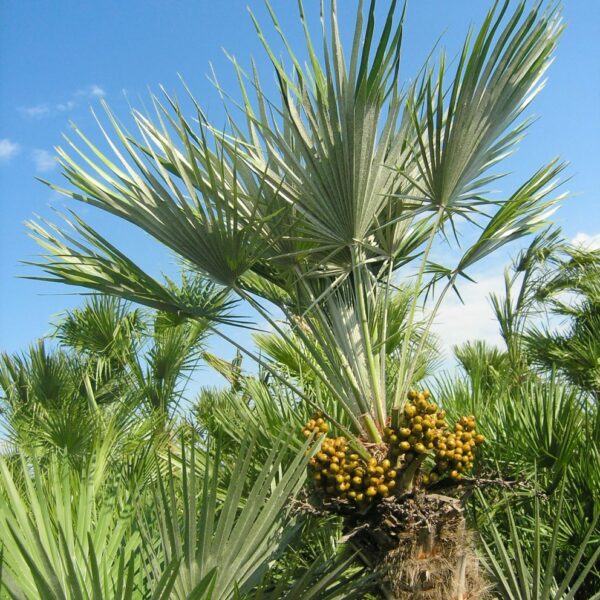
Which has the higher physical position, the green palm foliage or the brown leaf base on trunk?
the brown leaf base on trunk

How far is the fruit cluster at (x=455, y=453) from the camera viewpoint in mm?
2398

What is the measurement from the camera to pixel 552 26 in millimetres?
2619

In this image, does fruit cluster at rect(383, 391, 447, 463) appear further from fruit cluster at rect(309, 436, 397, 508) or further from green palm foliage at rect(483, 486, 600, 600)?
green palm foliage at rect(483, 486, 600, 600)

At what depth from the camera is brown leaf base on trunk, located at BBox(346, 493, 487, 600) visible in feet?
7.63

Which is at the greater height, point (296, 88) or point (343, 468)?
point (296, 88)

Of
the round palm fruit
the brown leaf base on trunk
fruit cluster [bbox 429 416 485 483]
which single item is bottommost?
the brown leaf base on trunk

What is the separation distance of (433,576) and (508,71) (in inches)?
78.9

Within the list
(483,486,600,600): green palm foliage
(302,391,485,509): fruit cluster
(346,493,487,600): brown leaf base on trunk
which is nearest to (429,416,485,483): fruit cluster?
(302,391,485,509): fruit cluster

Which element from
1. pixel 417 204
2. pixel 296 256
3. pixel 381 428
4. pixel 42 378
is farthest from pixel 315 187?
pixel 42 378

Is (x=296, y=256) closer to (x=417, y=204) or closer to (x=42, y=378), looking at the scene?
(x=417, y=204)

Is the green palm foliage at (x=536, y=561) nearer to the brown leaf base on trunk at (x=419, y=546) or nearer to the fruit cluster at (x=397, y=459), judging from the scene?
the brown leaf base on trunk at (x=419, y=546)

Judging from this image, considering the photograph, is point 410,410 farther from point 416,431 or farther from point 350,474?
point 350,474

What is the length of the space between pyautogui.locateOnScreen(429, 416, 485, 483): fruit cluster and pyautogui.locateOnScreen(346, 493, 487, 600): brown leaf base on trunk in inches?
4.0

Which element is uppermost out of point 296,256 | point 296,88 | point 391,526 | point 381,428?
point 296,88
